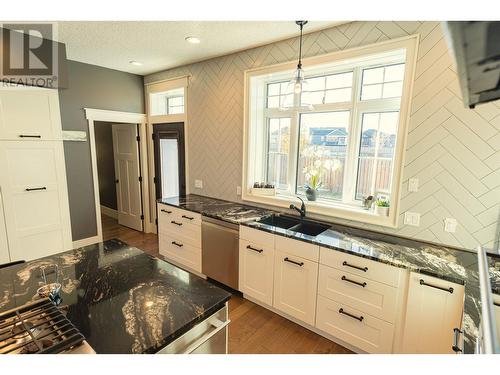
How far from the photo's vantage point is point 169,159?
13.6ft

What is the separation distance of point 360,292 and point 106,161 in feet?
18.1

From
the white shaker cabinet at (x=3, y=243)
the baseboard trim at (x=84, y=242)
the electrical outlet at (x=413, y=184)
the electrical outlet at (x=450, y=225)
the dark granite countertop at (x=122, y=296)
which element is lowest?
the baseboard trim at (x=84, y=242)

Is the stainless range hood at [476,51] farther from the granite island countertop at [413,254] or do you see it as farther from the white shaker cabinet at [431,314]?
the white shaker cabinet at [431,314]

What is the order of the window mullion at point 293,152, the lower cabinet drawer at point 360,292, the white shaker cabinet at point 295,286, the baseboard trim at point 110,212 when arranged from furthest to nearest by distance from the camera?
the baseboard trim at point 110,212 < the window mullion at point 293,152 < the white shaker cabinet at point 295,286 < the lower cabinet drawer at point 360,292

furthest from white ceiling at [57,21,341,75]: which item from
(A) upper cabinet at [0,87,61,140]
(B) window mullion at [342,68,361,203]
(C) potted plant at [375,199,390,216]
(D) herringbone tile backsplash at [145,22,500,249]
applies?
(C) potted plant at [375,199,390,216]

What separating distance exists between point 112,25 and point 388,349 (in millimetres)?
3613

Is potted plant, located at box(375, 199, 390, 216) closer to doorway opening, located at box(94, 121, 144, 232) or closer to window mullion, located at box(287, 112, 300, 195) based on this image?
window mullion, located at box(287, 112, 300, 195)

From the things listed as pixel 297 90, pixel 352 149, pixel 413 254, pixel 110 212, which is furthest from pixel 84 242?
pixel 413 254

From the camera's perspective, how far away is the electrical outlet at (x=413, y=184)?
1.98 metres

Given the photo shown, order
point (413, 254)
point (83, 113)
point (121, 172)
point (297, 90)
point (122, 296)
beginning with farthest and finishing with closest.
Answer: point (121, 172) → point (83, 113) → point (297, 90) → point (413, 254) → point (122, 296)

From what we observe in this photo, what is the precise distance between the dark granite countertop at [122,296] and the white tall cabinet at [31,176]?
1.89 metres

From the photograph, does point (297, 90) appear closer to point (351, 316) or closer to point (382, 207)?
point (382, 207)

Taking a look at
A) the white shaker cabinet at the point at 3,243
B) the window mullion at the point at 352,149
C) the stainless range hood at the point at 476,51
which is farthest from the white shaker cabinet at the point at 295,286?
the white shaker cabinet at the point at 3,243

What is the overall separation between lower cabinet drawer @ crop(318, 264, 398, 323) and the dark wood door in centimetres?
270
